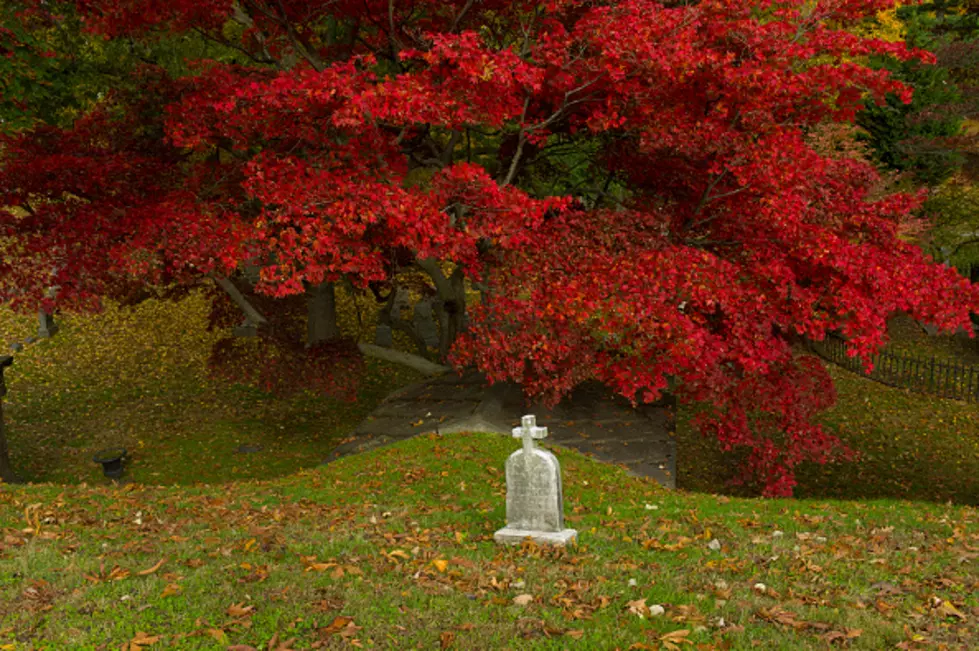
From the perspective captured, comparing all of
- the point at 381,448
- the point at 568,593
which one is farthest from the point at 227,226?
the point at 568,593

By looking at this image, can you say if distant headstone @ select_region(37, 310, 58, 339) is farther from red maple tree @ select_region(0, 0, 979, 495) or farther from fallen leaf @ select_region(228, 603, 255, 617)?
fallen leaf @ select_region(228, 603, 255, 617)

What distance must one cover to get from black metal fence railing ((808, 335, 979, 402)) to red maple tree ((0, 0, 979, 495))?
5667 millimetres

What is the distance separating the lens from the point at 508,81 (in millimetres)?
9859

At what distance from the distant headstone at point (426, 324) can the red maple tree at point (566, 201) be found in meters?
8.94

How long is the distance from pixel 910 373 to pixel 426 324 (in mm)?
12067

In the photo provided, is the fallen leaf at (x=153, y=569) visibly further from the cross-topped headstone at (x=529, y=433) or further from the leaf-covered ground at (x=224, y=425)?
the leaf-covered ground at (x=224, y=425)

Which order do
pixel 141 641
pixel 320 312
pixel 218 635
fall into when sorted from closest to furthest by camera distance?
pixel 141 641
pixel 218 635
pixel 320 312

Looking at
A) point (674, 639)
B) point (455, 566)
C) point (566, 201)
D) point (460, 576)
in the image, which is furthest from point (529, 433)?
point (566, 201)

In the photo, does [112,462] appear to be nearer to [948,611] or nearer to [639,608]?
[639,608]

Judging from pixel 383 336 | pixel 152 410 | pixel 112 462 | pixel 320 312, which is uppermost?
pixel 320 312

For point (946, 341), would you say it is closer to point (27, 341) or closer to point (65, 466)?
point (65, 466)

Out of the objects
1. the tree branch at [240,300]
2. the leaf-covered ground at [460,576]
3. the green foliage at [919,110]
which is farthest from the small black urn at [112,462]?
the green foliage at [919,110]

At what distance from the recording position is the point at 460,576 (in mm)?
5922

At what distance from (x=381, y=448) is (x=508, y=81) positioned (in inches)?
233
